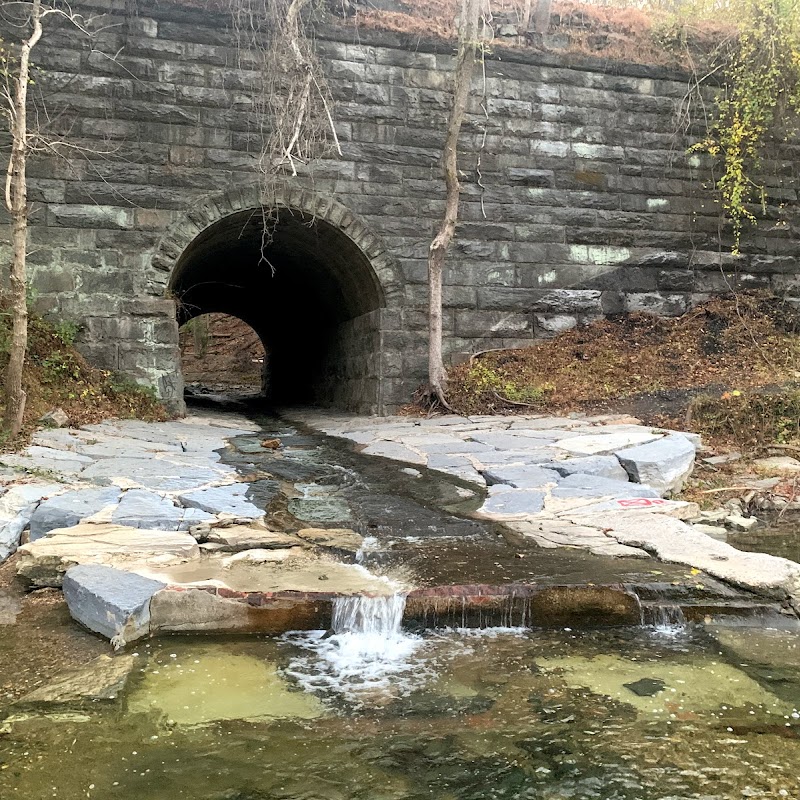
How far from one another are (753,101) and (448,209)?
5.10 m

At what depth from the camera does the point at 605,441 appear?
6.05 metres

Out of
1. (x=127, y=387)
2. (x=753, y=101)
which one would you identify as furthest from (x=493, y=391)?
(x=753, y=101)

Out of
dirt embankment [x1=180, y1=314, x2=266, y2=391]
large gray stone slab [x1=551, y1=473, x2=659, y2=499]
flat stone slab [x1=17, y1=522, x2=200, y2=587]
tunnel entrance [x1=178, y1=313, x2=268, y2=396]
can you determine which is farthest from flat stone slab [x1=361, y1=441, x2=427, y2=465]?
dirt embankment [x1=180, y1=314, x2=266, y2=391]

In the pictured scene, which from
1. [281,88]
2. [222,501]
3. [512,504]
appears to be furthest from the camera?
[281,88]

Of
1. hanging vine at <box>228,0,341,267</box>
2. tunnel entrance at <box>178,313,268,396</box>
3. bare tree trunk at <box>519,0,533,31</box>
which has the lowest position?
tunnel entrance at <box>178,313,268,396</box>

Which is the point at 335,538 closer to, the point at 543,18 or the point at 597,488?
the point at 597,488

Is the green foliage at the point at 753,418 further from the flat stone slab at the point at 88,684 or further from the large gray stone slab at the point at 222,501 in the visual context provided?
the flat stone slab at the point at 88,684

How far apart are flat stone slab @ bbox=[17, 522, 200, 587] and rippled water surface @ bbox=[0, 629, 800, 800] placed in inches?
27.7

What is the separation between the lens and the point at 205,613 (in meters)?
2.71

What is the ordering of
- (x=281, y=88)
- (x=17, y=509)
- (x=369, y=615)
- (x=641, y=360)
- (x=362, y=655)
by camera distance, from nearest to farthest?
(x=362, y=655) < (x=369, y=615) < (x=17, y=509) < (x=281, y=88) < (x=641, y=360)

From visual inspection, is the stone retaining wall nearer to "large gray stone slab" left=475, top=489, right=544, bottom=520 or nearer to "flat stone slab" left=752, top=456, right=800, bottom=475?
"flat stone slab" left=752, top=456, right=800, bottom=475

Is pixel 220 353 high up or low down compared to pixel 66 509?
down

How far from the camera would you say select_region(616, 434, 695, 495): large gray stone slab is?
16.8 ft

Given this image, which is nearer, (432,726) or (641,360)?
(432,726)
